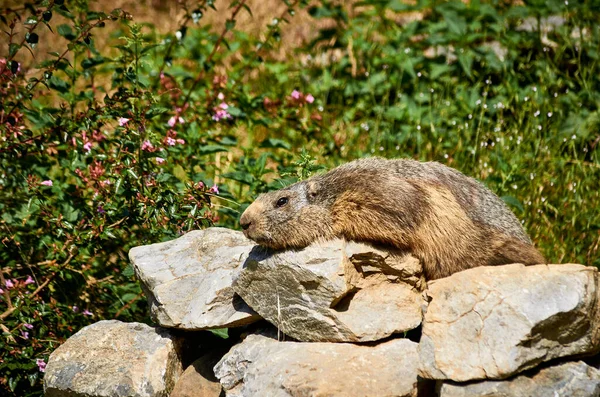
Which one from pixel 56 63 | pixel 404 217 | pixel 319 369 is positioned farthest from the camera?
pixel 56 63

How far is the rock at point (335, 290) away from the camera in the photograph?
4.52 m

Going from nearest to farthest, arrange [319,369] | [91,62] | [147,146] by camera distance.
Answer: [319,369], [147,146], [91,62]

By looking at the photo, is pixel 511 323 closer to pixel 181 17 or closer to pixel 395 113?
pixel 395 113

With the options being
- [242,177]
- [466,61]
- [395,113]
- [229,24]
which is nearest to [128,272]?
[242,177]

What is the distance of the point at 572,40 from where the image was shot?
816 centimetres

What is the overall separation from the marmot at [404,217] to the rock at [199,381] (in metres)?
0.96

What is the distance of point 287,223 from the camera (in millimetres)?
4809

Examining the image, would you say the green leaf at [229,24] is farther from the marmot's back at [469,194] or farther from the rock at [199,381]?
the rock at [199,381]

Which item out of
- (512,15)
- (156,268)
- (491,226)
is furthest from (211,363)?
(512,15)

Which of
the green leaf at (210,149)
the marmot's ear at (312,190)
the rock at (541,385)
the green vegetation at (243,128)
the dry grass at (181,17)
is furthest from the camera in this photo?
the dry grass at (181,17)

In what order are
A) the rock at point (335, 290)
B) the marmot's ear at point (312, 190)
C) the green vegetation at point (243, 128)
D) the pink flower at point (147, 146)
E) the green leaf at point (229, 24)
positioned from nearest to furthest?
the rock at point (335, 290), the marmot's ear at point (312, 190), the green vegetation at point (243, 128), the pink flower at point (147, 146), the green leaf at point (229, 24)

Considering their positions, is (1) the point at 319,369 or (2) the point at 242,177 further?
(2) the point at 242,177

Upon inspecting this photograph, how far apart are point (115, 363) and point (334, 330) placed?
155 cm

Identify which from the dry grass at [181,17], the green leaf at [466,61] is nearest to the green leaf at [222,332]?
the green leaf at [466,61]
